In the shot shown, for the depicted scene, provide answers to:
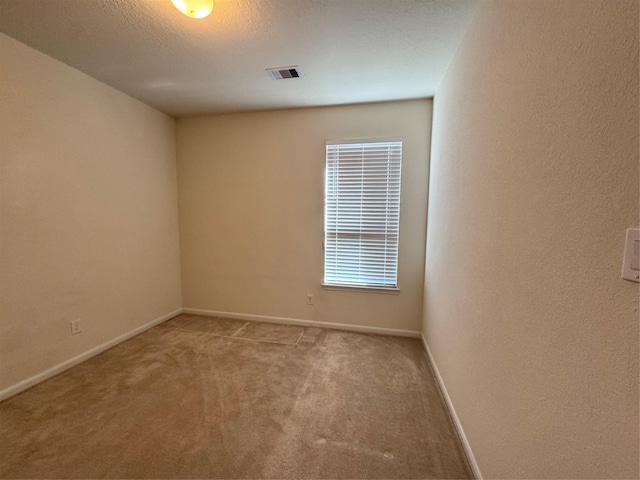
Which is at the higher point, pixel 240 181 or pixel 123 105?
pixel 123 105

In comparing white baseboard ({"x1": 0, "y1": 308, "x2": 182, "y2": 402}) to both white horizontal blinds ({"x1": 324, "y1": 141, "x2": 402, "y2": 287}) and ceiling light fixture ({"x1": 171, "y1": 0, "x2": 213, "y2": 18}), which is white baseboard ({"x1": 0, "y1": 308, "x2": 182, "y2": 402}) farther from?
ceiling light fixture ({"x1": 171, "y1": 0, "x2": 213, "y2": 18})

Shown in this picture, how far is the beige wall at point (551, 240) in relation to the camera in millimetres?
631

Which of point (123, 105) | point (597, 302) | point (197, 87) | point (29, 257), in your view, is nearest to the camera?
point (597, 302)

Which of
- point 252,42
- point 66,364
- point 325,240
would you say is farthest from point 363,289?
point 66,364

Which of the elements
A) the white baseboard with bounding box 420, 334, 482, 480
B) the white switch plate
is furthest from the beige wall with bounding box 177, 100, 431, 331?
the white switch plate

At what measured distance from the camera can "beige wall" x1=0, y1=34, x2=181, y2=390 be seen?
75.7 inches

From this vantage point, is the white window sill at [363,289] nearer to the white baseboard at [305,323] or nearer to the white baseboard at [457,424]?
the white baseboard at [305,323]

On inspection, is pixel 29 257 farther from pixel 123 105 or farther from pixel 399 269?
pixel 399 269

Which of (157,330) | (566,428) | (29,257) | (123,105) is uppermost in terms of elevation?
(123,105)

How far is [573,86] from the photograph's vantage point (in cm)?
79

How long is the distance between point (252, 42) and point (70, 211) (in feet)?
6.94

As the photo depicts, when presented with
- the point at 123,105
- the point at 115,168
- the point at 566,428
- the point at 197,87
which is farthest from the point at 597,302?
the point at 123,105

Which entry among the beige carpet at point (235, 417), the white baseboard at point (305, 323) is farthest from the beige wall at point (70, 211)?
the white baseboard at point (305, 323)

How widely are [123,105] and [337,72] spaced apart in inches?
89.6
